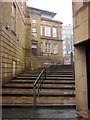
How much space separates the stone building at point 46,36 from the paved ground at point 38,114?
3688 cm

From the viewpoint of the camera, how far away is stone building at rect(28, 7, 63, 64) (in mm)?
49500

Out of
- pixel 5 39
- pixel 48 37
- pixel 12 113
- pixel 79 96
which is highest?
pixel 48 37

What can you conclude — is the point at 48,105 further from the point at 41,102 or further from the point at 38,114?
the point at 38,114

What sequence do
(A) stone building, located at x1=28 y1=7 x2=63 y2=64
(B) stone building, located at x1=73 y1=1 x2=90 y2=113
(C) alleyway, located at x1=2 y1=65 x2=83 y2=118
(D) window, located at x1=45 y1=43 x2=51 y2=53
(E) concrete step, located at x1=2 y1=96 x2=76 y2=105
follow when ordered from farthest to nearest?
(D) window, located at x1=45 y1=43 x2=51 y2=53
(A) stone building, located at x1=28 y1=7 x2=63 y2=64
(E) concrete step, located at x1=2 y1=96 x2=76 y2=105
(C) alleyway, located at x1=2 y1=65 x2=83 y2=118
(B) stone building, located at x1=73 y1=1 x2=90 y2=113

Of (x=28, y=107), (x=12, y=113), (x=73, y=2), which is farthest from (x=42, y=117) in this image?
(x=73, y=2)

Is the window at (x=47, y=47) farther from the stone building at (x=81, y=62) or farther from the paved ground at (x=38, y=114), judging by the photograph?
the stone building at (x=81, y=62)

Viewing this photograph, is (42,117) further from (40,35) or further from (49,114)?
(40,35)

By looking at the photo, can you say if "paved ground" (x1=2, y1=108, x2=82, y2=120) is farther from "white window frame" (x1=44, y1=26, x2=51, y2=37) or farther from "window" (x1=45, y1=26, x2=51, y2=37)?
"window" (x1=45, y1=26, x2=51, y2=37)

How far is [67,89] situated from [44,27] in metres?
41.0

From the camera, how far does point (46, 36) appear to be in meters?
54.4

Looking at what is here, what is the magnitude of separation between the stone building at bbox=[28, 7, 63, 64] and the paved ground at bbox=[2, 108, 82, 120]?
36.9 meters

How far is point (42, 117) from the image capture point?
8.90 meters

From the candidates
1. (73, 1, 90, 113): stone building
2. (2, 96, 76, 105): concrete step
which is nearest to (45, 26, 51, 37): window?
(2, 96, 76, 105): concrete step

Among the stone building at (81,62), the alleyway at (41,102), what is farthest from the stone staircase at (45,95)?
the stone building at (81,62)
